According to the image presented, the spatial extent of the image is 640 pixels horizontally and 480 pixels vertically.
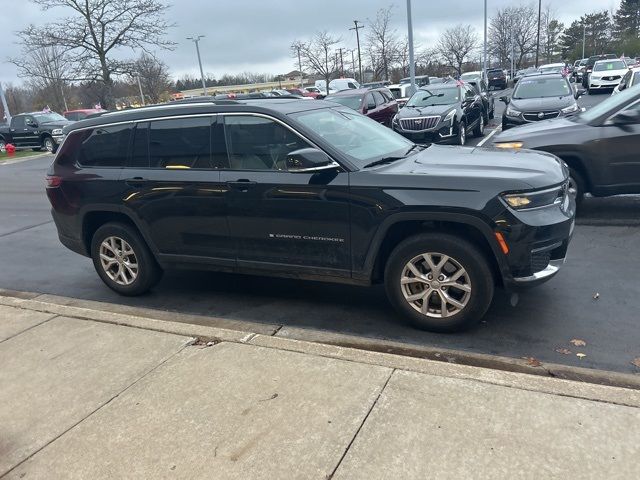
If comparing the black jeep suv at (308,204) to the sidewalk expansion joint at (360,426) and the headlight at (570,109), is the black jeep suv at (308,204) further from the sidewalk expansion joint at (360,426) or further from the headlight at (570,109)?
the headlight at (570,109)

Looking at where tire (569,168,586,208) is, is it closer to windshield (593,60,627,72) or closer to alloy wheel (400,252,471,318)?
alloy wheel (400,252,471,318)

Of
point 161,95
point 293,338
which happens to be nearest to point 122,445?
point 293,338

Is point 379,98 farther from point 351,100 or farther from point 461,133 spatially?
point 461,133

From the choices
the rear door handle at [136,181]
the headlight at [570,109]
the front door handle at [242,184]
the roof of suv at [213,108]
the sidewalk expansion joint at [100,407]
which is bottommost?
the sidewalk expansion joint at [100,407]

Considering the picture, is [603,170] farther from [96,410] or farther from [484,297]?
[96,410]

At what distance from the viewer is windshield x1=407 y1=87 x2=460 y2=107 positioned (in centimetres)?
1392

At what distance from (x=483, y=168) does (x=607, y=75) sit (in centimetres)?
Answer: 3033

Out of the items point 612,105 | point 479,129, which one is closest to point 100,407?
point 612,105

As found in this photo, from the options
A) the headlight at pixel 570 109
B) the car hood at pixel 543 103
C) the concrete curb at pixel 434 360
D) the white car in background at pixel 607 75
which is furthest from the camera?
the white car in background at pixel 607 75

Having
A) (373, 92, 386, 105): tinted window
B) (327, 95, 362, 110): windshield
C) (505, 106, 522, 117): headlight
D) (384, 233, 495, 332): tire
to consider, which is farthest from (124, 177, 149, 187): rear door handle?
(373, 92, 386, 105): tinted window

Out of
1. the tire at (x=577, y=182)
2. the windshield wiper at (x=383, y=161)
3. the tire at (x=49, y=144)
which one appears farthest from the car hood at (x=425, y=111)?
the tire at (x=49, y=144)

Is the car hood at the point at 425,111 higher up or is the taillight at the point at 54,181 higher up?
the taillight at the point at 54,181

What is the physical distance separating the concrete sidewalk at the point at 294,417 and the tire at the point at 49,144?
76.7ft

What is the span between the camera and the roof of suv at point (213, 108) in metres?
4.59
